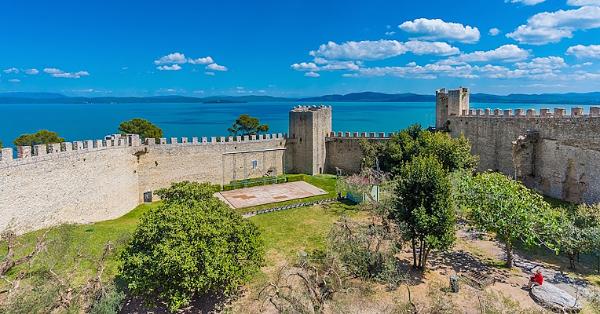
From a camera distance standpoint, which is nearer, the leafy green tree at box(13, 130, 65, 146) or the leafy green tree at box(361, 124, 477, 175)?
the leafy green tree at box(361, 124, 477, 175)

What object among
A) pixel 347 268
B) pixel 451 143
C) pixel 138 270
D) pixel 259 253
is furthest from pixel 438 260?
pixel 138 270

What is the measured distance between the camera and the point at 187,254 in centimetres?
981

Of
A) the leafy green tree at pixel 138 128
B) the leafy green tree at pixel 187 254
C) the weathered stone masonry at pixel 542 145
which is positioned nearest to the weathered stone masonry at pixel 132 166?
the leafy green tree at pixel 187 254

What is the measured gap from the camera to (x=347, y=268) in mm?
12719

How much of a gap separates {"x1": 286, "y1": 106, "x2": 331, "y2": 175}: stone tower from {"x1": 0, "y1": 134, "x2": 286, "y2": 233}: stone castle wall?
101cm

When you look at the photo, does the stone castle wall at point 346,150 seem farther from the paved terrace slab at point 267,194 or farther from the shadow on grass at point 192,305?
the shadow on grass at point 192,305

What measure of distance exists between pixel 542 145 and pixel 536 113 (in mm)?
1973

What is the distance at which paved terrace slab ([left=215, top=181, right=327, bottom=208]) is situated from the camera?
21906 millimetres

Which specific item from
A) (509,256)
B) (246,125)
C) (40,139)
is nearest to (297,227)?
(509,256)

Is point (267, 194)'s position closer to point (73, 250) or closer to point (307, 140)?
point (307, 140)

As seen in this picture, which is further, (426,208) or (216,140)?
(216,140)

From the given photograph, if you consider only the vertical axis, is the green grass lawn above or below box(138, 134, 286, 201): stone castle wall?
below

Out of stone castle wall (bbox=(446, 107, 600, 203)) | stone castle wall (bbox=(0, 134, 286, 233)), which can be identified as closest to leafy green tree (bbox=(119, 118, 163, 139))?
stone castle wall (bbox=(0, 134, 286, 233))

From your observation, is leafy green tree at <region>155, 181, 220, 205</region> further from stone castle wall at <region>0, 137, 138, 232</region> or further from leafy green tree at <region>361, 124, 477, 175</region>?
leafy green tree at <region>361, 124, 477, 175</region>
